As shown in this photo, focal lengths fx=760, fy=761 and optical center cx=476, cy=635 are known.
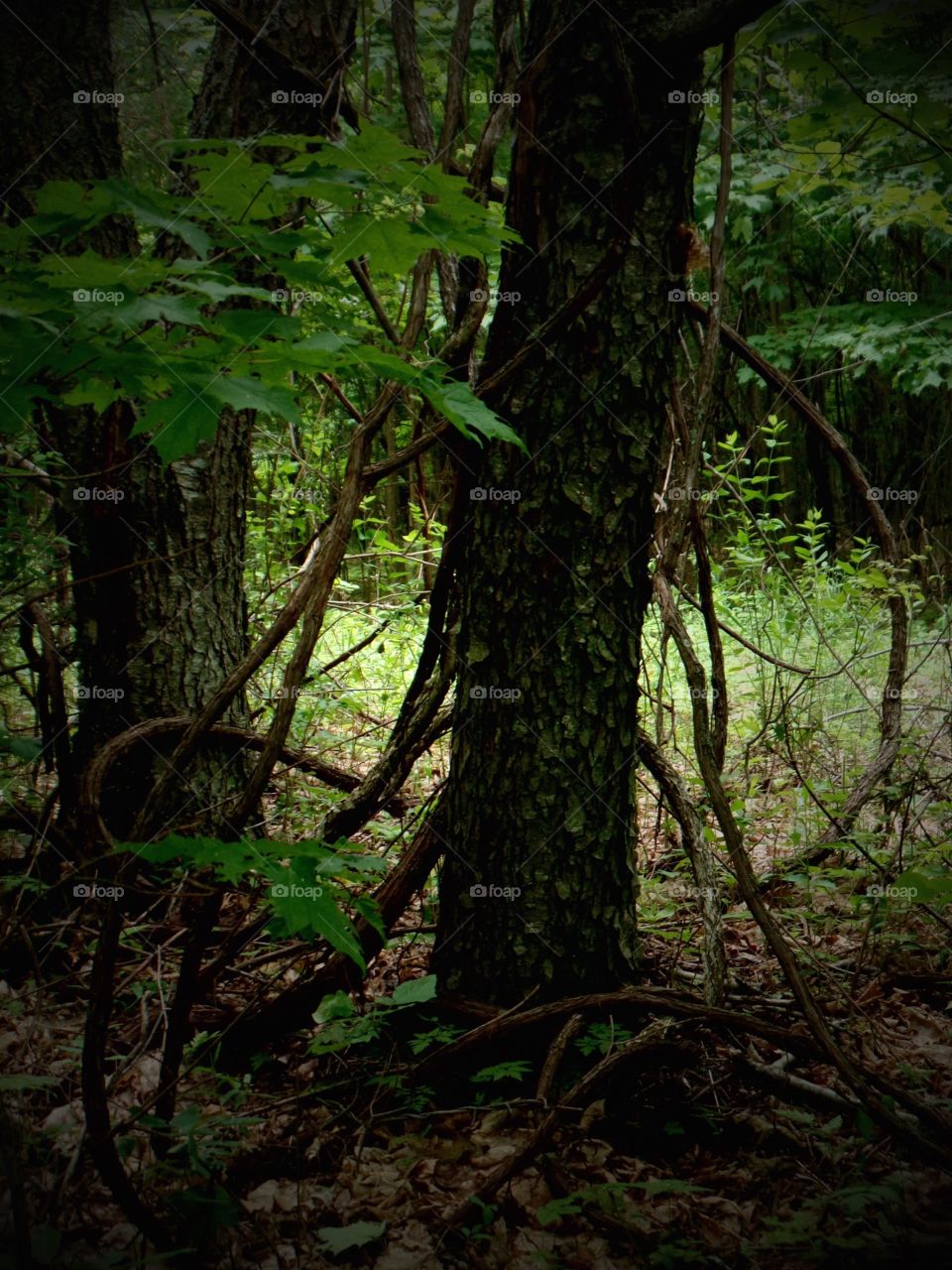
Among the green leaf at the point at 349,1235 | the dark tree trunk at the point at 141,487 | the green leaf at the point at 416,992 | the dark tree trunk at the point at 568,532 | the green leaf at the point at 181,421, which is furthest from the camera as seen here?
the dark tree trunk at the point at 141,487

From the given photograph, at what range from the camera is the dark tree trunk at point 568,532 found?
1.83 m

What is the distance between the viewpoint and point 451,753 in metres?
2.10

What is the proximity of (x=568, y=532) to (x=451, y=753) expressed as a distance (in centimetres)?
68

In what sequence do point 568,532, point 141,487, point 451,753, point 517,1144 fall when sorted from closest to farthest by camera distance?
point 517,1144 → point 568,532 → point 451,753 → point 141,487

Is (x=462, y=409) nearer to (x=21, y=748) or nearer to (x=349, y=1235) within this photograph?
(x=349, y=1235)

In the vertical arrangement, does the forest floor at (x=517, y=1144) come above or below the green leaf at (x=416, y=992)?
below

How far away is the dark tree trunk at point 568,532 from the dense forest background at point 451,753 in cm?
1

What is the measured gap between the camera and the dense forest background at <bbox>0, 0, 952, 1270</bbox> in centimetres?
153

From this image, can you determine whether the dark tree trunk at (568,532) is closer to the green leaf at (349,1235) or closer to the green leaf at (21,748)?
the green leaf at (349,1235)

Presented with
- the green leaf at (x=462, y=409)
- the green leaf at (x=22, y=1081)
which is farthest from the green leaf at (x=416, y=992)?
the green leaf at (x=462, y=409)

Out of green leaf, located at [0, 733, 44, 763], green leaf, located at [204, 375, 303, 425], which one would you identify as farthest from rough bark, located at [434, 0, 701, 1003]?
green leaf, located at [0, 733, 44, 763]

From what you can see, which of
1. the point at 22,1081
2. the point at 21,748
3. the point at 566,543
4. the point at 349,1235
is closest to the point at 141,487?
the point at 21,748

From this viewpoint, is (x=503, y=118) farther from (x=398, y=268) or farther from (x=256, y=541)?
(x=256, y=541)

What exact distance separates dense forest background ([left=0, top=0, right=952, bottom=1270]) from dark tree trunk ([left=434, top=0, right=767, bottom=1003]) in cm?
1
